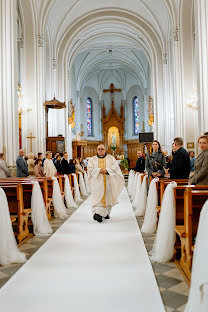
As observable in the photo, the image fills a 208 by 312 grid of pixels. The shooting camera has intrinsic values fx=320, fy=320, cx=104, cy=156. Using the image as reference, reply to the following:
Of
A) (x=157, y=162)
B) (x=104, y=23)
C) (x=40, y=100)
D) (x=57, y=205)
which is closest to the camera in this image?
(x=157, y=162)

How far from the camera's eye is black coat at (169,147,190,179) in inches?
195

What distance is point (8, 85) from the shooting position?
924 cm

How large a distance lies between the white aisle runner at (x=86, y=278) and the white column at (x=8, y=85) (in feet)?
15.2

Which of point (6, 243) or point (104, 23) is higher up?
point (104, 23)

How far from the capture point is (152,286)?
3078 mm

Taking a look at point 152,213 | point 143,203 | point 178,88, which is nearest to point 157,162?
point 143,203

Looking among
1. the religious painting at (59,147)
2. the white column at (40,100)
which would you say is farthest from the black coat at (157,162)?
the religious painting at (59,147)

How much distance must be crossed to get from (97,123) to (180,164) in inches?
1169

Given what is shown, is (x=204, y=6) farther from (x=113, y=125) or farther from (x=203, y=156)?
(x=113, y=125)

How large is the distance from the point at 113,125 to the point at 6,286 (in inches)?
1227

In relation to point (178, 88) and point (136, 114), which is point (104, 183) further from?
point (136, 114)

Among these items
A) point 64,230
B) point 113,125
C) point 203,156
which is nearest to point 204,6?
point 203,156

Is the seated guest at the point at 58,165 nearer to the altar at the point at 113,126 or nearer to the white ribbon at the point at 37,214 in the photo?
the white ribbon at the point at 37,214

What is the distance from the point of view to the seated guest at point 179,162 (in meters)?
4.94
